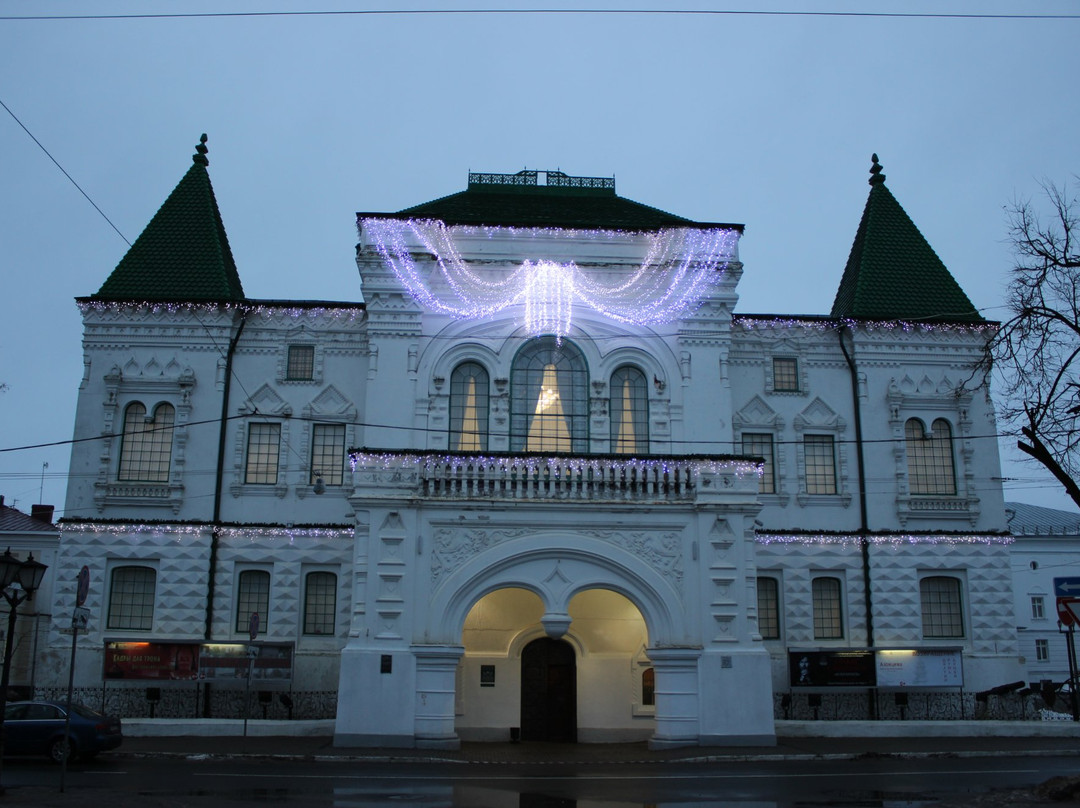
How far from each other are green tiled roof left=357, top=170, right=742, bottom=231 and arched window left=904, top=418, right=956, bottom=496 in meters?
8.33

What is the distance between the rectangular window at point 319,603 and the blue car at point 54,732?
748 cm

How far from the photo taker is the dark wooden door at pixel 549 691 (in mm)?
26547

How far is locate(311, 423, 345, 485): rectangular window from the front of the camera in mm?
29062

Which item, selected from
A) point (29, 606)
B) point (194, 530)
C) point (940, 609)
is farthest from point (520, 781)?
point (29, 606)

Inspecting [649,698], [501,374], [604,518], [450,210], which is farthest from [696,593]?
[450,210]

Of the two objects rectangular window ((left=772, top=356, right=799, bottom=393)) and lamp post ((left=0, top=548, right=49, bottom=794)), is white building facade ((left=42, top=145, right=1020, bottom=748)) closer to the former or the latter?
rectangular window ((left=772, top=356, right=799, bottom=393))

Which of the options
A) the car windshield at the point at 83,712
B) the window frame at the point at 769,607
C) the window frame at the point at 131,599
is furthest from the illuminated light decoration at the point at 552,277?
the car windshield at the point at 83,712

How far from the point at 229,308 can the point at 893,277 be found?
20164 millimetres

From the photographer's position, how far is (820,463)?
98.4 feet

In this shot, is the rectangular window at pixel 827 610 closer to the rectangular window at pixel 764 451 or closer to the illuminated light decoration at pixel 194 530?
the rectangular window at pixel 764 451

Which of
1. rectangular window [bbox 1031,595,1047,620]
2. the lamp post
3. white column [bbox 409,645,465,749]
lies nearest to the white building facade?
white column [bbox 409,645,465,749]

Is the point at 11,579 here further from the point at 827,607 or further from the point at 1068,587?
the point at 827,607

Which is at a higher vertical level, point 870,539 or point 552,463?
point 552,463

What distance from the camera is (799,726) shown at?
84.8 feet
